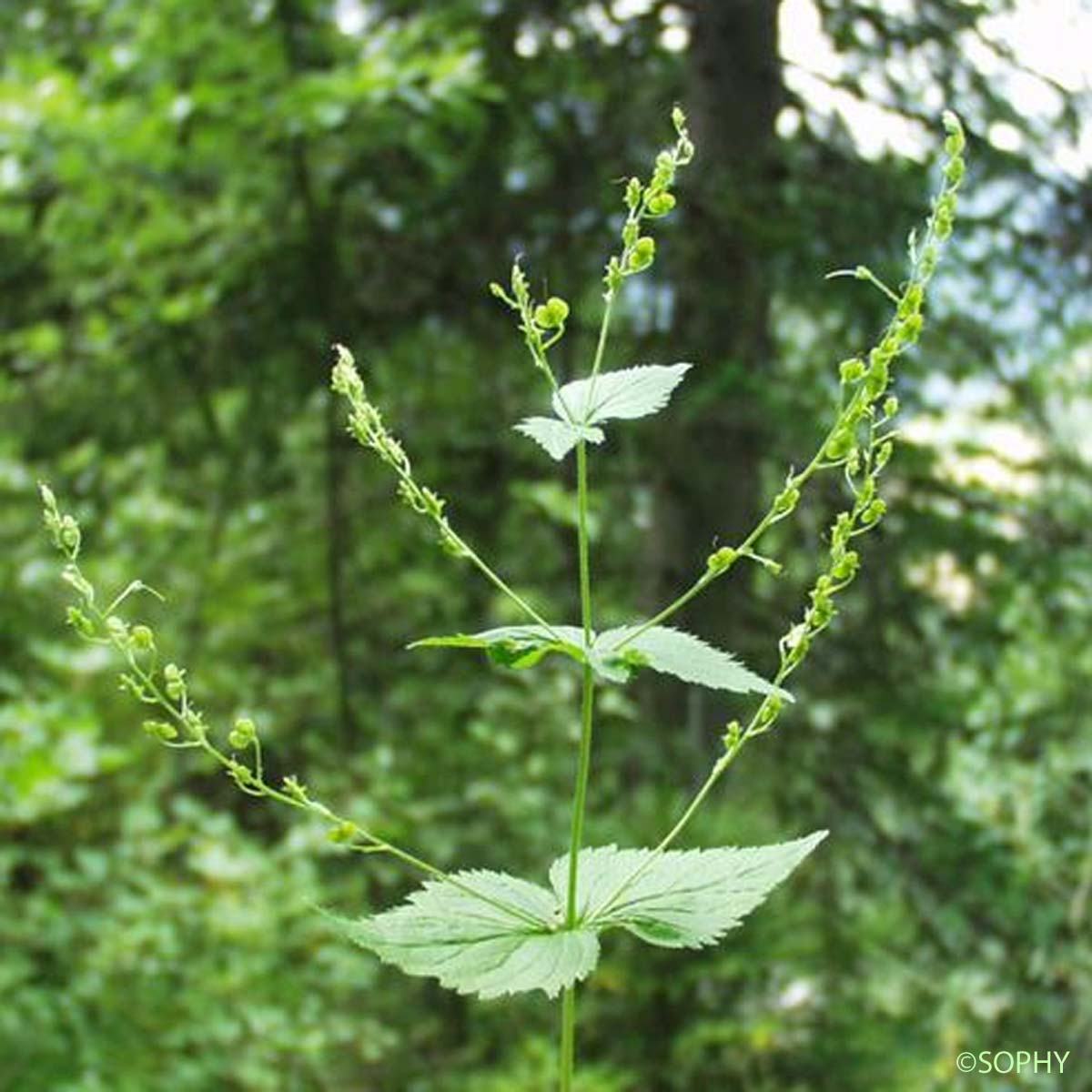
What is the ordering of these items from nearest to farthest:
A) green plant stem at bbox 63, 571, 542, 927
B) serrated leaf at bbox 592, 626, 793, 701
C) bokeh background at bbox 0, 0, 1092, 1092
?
green plant stem at bbox 63, 571, 542, 927 < serrated leaf at bbox 592, 626, 793, 701 < bokeh background at bbox 0, 0, 1092, 1092

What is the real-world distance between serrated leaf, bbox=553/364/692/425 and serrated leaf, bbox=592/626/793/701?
15cm

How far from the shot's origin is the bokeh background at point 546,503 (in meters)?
4.70

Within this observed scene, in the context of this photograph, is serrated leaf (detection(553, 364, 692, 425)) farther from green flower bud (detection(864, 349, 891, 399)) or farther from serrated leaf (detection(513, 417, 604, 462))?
green flower bud (detection(864, 349, 891, 399))

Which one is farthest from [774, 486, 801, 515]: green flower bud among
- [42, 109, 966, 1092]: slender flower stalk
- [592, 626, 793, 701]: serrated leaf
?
[592, 626, 793, 701]: serrated leaf

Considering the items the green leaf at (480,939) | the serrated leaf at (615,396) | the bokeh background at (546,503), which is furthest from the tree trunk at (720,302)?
the green leaf at (480,939)

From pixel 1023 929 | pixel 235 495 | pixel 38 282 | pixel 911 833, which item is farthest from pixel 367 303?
pixel 1023 929

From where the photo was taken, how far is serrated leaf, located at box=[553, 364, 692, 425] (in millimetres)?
1028

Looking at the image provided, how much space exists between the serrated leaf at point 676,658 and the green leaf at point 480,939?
174 millimetres

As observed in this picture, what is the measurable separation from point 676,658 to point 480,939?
22cm

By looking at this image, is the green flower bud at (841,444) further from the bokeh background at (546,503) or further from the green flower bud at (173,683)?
the bokeh background at (546,503)

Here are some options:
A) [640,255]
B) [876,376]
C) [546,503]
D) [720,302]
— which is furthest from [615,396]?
[720,302]

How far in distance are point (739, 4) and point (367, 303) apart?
1.63 m

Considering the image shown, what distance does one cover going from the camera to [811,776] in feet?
17.2

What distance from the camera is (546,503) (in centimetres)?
471
